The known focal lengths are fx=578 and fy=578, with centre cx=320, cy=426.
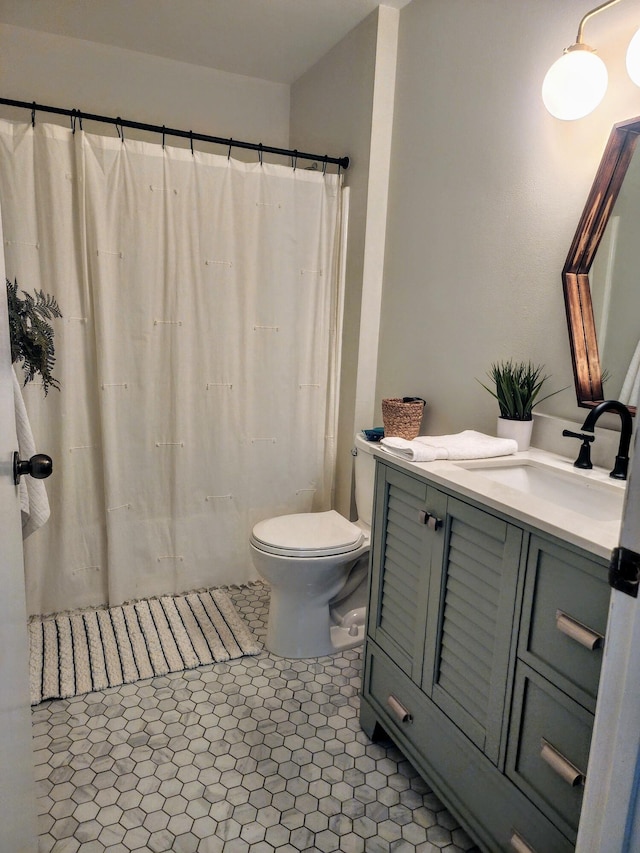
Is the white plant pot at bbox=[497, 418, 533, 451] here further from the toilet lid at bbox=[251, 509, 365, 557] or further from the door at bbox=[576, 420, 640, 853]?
the door at bbox=[576, 420, 640, 853]

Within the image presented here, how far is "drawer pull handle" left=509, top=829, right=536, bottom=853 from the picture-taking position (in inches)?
46.6

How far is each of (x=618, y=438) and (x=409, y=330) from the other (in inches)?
41.1

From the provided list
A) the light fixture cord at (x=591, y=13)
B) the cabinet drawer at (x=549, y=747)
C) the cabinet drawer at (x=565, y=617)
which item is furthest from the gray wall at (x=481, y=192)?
the cabinet drawer at (x=549, y=747)

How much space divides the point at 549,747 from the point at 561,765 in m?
0.04

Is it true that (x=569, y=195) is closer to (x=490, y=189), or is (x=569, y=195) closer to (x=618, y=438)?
(x=490, y=189)

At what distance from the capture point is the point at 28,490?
1.56 meters

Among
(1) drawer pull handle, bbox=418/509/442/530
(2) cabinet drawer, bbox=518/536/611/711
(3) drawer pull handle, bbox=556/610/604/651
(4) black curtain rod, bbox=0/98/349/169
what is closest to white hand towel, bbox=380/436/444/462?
(1) drawer pull handle, bbox=418/509/442/530

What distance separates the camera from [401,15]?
7.66ft

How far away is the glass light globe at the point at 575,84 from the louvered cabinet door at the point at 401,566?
3.48 feet

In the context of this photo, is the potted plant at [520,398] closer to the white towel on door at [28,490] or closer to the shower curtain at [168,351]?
the shower curtain at [168,351]

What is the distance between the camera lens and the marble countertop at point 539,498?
106 centimetres

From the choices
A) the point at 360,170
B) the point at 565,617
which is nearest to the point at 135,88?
the point at 360,170

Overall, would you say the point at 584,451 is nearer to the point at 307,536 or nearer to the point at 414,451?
the point at 414,451

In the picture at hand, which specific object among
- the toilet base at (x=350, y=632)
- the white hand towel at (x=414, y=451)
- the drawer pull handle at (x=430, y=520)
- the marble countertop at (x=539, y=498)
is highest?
the white hand towel at (x=414, y=451)
